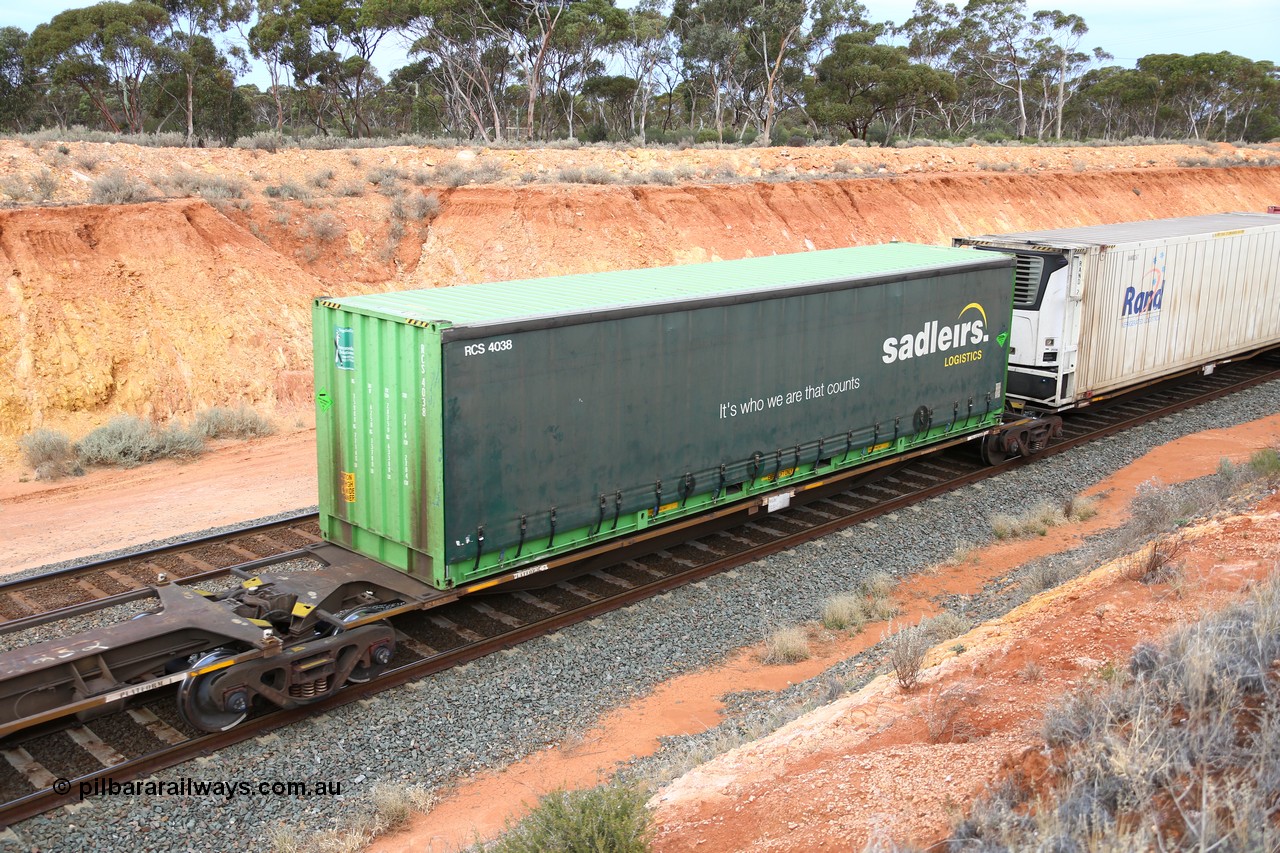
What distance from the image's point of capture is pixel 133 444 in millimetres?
17578

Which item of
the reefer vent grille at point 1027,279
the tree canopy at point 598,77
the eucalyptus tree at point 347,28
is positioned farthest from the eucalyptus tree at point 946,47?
the reefer vent grille at point 1027,279

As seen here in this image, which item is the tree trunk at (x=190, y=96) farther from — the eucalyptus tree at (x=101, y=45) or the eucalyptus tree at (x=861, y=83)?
the eucalyptus tree at (x=861, y=83)

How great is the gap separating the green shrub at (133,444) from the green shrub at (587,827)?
1391 cm

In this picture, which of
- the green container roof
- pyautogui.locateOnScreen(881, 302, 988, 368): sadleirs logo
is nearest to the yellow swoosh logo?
pyautogui.locateOnScreen(881, 302, 988, 368): sadleirs logo

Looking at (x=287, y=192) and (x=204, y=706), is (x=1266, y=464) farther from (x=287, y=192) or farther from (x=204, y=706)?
(x=287, y=192)

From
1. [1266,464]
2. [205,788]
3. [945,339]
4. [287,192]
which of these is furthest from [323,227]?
[1266,464]

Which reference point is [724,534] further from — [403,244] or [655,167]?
[655,167]

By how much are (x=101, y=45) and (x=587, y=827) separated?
43817 millimetres

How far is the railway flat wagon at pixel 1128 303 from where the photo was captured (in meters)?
16.6

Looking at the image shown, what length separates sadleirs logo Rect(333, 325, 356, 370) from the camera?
1016cm

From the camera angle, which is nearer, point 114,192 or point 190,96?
point 114,192

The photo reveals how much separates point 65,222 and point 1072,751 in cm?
2058

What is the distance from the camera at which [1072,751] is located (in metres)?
5.52

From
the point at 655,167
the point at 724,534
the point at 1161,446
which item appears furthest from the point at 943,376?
the point at 655,167
